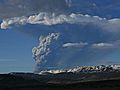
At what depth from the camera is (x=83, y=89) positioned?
16225 centimetres

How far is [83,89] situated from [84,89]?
1.62 feet

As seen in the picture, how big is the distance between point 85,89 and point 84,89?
0.52 meters

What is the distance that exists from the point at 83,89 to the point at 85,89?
1.00 m

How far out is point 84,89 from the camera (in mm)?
162250

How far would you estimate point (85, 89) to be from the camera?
533ft
